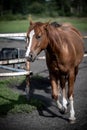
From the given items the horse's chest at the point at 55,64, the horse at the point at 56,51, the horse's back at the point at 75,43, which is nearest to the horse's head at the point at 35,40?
the horse at the point at 56,51

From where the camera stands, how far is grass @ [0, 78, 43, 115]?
6.54 metres

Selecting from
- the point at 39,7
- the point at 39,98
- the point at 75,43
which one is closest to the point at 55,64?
the point at 75,43

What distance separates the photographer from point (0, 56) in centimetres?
870

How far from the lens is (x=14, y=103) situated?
700 cm

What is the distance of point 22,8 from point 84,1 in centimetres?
1532

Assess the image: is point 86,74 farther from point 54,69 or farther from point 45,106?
point 54,69

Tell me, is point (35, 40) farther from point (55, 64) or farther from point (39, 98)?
point (39, 98)

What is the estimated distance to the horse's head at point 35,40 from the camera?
5289 millimetres

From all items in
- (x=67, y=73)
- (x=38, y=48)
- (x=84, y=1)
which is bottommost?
(x=84, y=1)

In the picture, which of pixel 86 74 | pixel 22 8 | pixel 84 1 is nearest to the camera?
pixel 86 74

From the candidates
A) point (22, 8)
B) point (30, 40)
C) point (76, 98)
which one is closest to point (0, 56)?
point (76, 98)

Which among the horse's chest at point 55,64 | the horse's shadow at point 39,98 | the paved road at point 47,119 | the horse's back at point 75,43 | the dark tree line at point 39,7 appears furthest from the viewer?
the dark tree line at point 39,7

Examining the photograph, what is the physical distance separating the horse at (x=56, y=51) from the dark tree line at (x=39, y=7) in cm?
4262

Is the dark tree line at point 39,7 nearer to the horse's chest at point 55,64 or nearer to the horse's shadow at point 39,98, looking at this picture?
the horse's shadow at point 39,98
